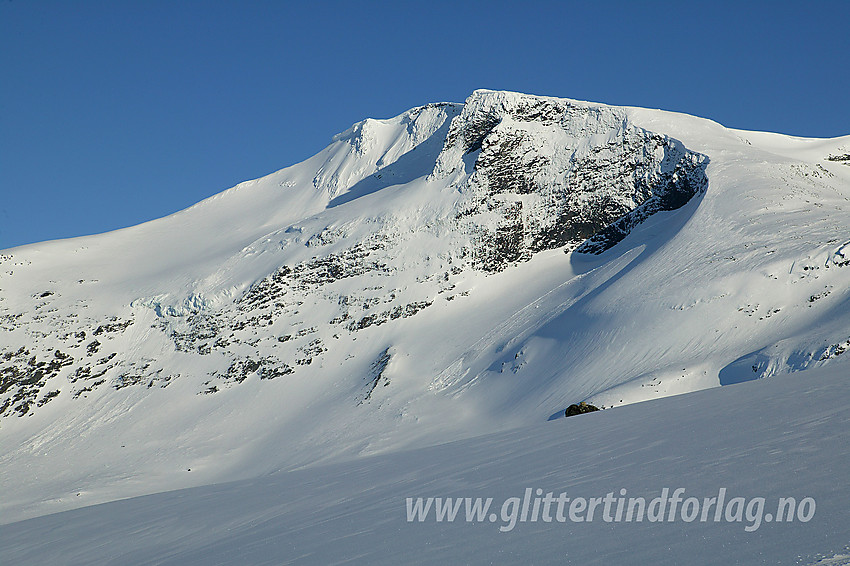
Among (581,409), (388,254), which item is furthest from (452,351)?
(581,409)

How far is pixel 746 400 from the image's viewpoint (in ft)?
33.8

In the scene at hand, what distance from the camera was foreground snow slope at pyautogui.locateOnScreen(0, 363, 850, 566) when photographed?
13.9ft

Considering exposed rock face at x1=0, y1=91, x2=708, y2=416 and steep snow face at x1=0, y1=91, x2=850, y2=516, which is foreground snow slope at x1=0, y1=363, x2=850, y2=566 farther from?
exposed rock face at x1=0, y1=91, x2=708, y2=416

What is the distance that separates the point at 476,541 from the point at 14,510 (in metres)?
46.0

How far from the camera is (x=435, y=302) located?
58.0m

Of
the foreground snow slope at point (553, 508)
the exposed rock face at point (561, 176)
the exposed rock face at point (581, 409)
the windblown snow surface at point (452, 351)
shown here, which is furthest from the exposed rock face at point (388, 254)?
the foreground snow slope at point (553, 508)

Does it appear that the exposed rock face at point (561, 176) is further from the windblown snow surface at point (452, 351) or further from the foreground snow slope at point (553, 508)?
the foreground snow slope at point (553, 508)

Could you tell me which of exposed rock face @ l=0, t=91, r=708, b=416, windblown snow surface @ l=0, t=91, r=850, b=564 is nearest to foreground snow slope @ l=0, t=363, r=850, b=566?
windblown snow surface @ l=0, t=91, r=850, b=564

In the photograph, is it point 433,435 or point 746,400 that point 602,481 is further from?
point 433,435

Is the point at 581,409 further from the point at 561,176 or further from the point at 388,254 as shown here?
the point at 561,176

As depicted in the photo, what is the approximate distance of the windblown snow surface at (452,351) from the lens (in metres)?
6.57

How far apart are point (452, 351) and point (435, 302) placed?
28.3 feet

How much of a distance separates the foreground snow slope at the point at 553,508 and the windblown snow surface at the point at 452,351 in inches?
2.1

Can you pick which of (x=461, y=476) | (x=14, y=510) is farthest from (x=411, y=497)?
(x=14, y=510)
